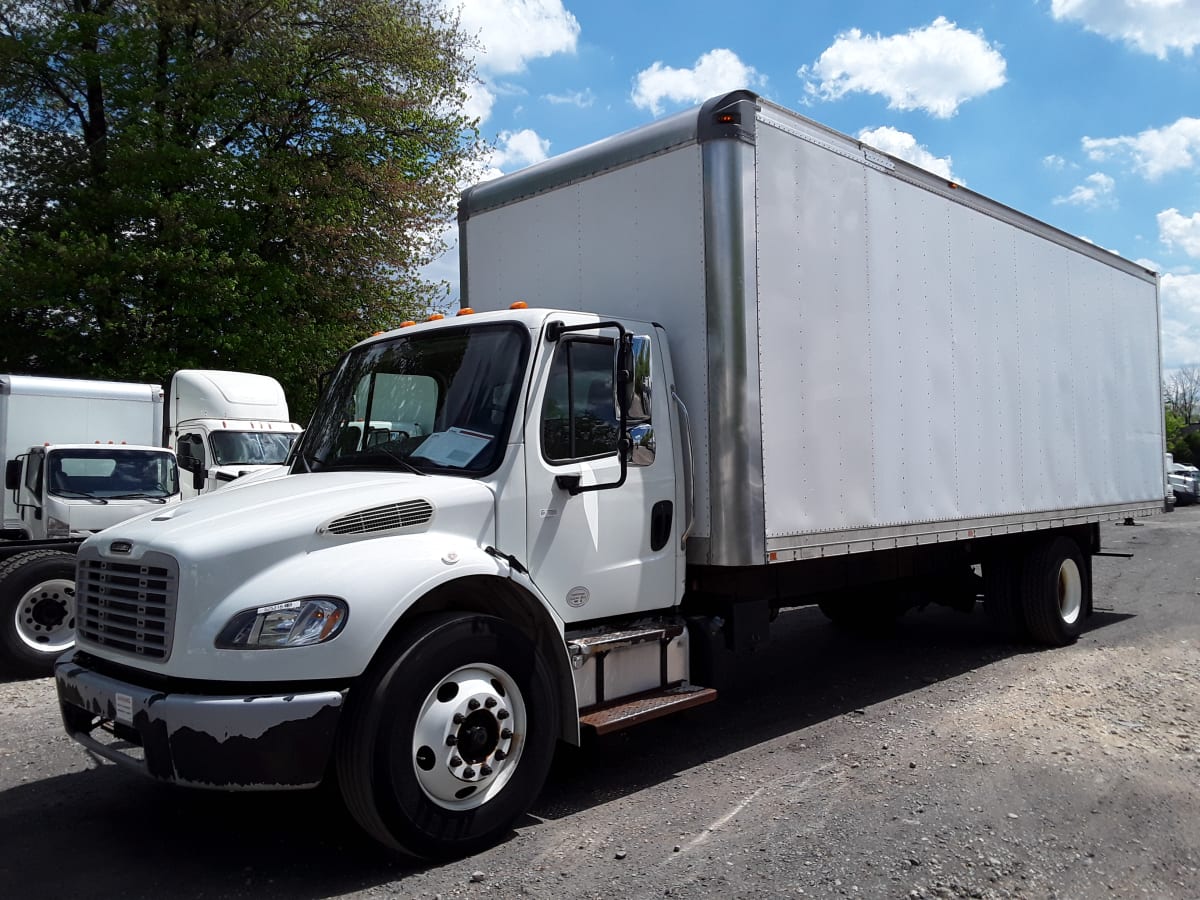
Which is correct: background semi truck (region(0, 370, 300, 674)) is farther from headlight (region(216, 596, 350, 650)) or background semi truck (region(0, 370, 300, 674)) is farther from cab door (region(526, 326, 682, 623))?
headlight (region(216, 596, 350, 650))

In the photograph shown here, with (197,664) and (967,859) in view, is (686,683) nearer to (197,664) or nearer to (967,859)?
(967,859)

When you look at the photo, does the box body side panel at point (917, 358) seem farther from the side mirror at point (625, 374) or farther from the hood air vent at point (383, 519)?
the hood air vent at point (383, 519)

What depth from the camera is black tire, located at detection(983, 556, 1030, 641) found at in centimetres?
902

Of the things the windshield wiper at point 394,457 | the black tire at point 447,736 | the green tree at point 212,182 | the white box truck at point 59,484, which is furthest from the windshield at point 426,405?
the green tree at point 212,182

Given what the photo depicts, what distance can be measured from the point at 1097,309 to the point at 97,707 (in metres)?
9.30

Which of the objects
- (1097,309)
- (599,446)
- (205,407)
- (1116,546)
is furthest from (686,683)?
(1116,546)

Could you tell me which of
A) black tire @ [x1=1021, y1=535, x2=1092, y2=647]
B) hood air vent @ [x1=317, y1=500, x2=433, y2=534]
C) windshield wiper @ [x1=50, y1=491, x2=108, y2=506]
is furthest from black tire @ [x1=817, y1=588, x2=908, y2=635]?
windshield wiper @ [x1=50, y1=491, x2=108, y2=506]

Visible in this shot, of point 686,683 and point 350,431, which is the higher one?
point 350,431

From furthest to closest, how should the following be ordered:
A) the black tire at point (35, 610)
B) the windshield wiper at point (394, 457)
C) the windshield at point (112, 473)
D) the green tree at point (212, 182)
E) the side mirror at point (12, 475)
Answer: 1. the green tree at point (212, 182)
2. the side mirror at point (12, 475)
3. the windshield at point (112, 473)
4. the black tire at point (35, 610)
5. the windshield wiper at point (394, 457)

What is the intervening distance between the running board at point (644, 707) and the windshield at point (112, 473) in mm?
7154

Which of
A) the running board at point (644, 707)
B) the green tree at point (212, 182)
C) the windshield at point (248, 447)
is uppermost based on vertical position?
the green tree at point (212, 182)

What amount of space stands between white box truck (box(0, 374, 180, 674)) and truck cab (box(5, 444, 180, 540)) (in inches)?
0.4

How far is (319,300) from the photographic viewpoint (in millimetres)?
20203

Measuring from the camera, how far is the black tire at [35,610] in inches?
332
